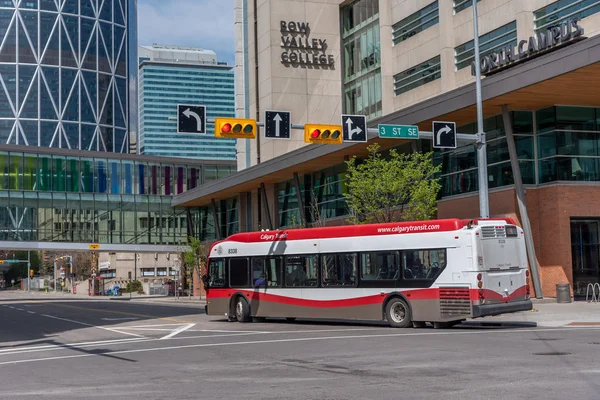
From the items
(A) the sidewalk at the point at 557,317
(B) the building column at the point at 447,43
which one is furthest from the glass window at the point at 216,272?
(B) the building column at the point at 447,43

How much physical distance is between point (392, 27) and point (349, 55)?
943 cm

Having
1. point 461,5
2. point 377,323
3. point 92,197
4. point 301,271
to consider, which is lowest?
point 377,323

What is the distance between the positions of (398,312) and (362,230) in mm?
2776

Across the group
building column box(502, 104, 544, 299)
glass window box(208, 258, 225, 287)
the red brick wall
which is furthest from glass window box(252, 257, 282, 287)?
the red brick wall

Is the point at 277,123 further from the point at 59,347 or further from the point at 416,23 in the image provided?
the point at 416,23

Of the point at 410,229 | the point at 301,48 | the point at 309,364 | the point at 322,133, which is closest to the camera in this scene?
the point at 309,364

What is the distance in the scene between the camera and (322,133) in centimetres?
2895

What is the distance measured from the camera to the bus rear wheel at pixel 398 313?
24.8 meters

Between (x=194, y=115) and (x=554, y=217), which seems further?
(x=554, y=217)

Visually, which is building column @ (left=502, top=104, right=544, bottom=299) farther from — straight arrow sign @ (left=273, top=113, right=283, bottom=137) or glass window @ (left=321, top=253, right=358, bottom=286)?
straight arrow sign @ (left=273, top=113, right=283, bottom=137)

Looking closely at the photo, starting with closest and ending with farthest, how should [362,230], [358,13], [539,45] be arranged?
[362,230], [539,45], [358,13]

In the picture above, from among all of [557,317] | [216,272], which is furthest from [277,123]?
[557,317]

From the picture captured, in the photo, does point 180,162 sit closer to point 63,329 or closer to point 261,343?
point 63,329

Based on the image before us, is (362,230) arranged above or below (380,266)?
above
